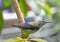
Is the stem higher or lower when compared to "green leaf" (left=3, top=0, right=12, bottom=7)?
lower

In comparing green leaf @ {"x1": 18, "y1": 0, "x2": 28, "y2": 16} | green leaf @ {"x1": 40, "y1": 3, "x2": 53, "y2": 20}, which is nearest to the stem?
green leaf @ {"x1": 18, "y1": 0, "x2": 28, "y2": 16}

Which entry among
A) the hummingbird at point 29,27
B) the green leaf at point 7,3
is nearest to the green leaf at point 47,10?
the hummingbird at point 29,27

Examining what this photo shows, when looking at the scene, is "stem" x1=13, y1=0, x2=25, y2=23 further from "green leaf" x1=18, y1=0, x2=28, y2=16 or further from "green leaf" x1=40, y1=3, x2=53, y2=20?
"green leaf" x1=40, y1=3, x2=53, y2=20

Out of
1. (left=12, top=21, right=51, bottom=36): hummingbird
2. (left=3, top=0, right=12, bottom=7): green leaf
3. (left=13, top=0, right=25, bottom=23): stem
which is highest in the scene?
(left=3, top=0, right=12, bottom=7): green leaf

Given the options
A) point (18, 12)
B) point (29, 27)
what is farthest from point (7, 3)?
point (29, 27)

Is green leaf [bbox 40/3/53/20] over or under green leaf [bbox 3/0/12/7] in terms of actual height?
under

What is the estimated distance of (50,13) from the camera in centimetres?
97

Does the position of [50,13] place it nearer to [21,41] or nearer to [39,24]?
[39,24]

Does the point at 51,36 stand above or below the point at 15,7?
below

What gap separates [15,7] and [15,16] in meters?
0.05

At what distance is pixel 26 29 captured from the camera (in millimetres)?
965

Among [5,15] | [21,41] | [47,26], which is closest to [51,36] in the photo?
[47,26]

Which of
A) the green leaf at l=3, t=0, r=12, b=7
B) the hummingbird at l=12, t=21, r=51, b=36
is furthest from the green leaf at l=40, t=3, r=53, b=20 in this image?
the green leaf at l=3, t=0, r=12, b=7

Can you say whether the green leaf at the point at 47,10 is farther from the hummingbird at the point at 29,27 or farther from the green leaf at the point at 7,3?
the green leaf at the point at 7,3
